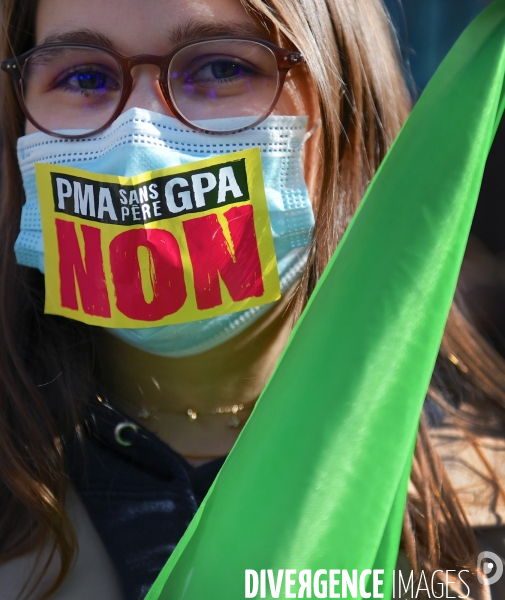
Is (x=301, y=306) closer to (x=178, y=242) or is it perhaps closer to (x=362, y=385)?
(x=178, y=242)

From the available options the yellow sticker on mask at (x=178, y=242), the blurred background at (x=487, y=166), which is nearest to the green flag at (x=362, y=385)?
the yellow sticker on mask at (x=178, y=242)

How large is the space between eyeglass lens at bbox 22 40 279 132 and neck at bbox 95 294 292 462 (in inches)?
16.7

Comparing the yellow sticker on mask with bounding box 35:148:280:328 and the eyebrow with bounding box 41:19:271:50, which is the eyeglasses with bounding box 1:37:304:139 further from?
the yellow sticker on mask with bounding box 35:148:280:328

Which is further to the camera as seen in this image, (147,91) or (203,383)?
(203,383)

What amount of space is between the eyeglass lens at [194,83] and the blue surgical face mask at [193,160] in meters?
0.04

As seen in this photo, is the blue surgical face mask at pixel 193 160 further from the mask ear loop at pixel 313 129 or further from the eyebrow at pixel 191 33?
the eyebrow at pixel 191 33

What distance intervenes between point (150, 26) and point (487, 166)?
2016mm

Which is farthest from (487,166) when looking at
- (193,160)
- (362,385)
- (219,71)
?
(362,385)

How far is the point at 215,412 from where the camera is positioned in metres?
1.74

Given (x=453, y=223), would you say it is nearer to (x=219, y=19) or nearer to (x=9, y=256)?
(x=219, y=19)

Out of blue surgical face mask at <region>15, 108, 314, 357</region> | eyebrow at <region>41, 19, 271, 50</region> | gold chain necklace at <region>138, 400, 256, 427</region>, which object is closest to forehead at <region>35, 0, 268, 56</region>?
eyebrow at <region>41, 19, 271, 50</region>

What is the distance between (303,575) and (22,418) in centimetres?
84

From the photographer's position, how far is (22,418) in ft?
5.32

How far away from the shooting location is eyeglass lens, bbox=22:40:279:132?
1613mm
